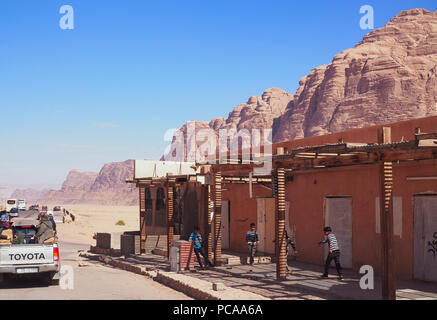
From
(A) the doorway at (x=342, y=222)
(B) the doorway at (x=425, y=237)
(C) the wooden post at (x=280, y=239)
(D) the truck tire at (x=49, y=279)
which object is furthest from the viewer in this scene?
(A) the doorway at (x=342, y=222)

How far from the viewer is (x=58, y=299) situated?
35.4 feet

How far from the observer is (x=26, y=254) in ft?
41.3

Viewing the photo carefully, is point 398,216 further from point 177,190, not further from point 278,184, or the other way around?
point 177,190

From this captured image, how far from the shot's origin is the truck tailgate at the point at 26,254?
492 inches

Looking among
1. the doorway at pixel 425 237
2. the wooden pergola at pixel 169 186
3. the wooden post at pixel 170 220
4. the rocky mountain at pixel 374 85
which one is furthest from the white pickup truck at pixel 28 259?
the rocky mountain at pixel 374 85

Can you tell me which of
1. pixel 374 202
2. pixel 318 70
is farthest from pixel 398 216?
pixel 318 70

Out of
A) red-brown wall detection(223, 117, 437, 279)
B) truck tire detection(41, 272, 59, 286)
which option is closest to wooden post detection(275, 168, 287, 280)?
red-brown wall detection(223, 117, 437, 279)

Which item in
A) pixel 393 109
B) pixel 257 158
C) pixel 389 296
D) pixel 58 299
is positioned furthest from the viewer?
pixel 393 109

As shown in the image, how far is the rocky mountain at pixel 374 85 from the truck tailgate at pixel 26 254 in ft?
268

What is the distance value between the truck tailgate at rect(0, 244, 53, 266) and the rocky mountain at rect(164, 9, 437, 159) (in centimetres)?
8173

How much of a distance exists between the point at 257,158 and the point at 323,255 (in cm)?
452

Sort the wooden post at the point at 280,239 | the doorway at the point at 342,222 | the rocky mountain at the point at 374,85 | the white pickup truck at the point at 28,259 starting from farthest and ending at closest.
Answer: the rocky mountain at the point at 374,85
the doorway at the point at 342,222
the wooden post at the point at 280,239
the white pickup truck at the point at 28,259

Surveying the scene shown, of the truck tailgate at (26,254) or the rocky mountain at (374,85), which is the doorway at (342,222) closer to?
the truck tailgate at (26,254)

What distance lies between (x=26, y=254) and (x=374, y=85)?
3730 inches
